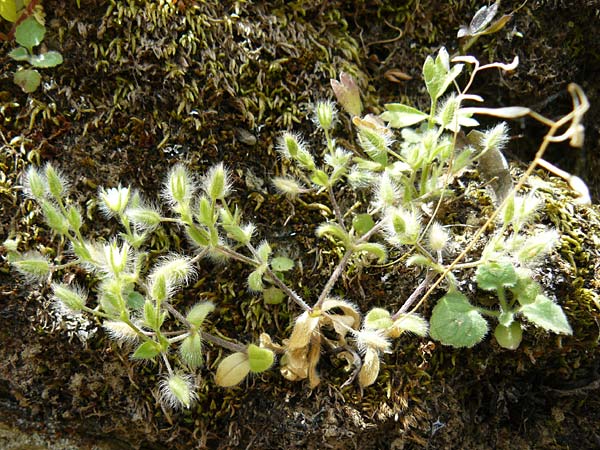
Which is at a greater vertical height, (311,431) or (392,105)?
(392,105)

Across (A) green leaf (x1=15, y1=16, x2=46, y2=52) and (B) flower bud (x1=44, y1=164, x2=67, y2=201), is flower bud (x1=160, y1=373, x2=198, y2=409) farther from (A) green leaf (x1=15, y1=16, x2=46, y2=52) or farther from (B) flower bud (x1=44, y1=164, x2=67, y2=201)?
(A) green leaf (x1=15, y1=16, x2=46, y2=52)

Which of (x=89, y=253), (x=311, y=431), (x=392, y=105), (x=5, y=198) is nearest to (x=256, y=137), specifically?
Answer: (x=392, y=105)

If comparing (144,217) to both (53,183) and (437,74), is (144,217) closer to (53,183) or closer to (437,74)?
(53,183)

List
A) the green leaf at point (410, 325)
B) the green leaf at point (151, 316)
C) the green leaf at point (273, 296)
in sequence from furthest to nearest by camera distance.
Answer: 1. the green leaf at point (273, 296)
2. the green leaf at point (410, 325)
3. the green leaf at point (151, 316)

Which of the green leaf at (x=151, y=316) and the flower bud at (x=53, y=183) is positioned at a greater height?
the flower bud at (x=53, y=183)

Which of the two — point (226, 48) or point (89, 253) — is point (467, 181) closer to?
point (226, 48)

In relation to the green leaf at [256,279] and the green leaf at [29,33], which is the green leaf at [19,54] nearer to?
the green leaf at [29,33]

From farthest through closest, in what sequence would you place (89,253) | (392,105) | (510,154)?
(510,154), (392,105), (89,253)

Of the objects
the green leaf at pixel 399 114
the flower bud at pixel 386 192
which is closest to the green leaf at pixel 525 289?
the flower bud at pixel 386 192
